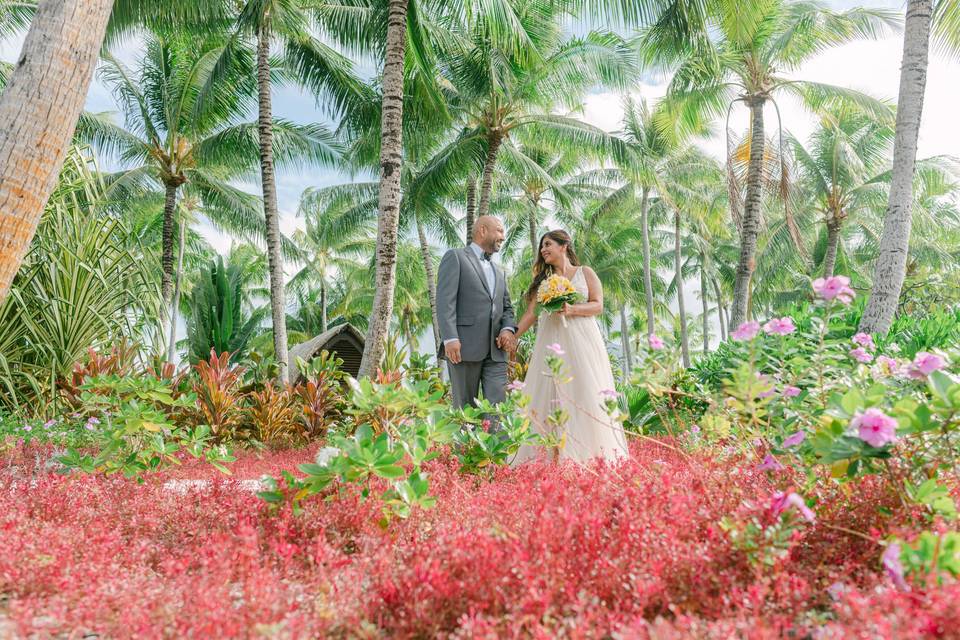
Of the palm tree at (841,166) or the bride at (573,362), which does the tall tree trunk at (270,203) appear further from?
the palm tree at (841,166)

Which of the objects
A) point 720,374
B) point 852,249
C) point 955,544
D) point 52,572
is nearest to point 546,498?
point 955,544

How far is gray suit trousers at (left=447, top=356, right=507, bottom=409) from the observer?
465cm

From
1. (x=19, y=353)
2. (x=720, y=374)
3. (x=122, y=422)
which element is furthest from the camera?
(x=720, y=374)

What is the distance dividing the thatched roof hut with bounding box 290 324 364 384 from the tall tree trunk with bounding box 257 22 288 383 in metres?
3.42

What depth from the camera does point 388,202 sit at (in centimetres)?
815

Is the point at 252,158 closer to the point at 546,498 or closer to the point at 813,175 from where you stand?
the point at 546,498

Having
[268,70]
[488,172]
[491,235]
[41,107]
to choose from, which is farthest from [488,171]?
[41,107]

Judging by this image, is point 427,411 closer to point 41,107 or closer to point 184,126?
point 41,107

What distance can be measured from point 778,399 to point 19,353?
6.53 metres

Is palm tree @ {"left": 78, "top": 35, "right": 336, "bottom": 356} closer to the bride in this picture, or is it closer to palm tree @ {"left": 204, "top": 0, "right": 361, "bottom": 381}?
palm tree @ {"left": 204, "top": 0, "right": 361, "bottom": 381}

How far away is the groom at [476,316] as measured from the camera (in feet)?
15.1

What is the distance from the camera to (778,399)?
259 cm

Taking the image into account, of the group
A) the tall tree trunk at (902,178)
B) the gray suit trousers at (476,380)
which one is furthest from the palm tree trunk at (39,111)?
the tall tree trunk at (902,178)

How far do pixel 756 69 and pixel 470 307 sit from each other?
13.0 meters
